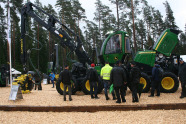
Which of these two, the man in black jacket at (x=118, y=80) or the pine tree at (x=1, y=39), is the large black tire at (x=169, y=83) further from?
the pine tree at (x=1, y=39)

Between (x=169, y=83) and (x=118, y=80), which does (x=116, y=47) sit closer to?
(x=169, y=83)

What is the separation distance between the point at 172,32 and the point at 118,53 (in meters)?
3.62

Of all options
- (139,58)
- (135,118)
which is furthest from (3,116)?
(139,58)

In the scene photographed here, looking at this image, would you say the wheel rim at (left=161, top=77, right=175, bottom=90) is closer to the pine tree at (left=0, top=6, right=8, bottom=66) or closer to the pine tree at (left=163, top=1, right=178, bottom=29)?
the pine tree at (left=0, top=6, right=8, bottom=66)

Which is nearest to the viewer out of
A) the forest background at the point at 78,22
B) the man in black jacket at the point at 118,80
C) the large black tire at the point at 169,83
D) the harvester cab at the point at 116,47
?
the man in black jacket at the point at 118,80

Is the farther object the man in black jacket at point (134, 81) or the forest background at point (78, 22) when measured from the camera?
the forest background at point (78, 22)

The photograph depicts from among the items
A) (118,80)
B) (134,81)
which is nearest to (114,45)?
(134,81)

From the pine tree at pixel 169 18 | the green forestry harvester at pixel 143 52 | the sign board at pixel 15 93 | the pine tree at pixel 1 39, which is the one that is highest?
the pine tree at pixel 169 18

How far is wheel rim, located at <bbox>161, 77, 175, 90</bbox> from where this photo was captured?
34.9 feet

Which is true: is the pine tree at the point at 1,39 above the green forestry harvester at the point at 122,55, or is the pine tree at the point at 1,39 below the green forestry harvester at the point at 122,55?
above

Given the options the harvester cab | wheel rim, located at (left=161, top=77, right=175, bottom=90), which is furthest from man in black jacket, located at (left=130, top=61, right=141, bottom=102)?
wheel rim, located at (left=161, top=77, right=175, bottom=90)

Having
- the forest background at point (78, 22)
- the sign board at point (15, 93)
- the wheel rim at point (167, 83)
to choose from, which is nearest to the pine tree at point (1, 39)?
the forest background at point (78, 22)

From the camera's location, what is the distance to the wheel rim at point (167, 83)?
1063 centimetres

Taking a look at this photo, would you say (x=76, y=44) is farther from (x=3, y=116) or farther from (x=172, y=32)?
(x=3, y=116)
